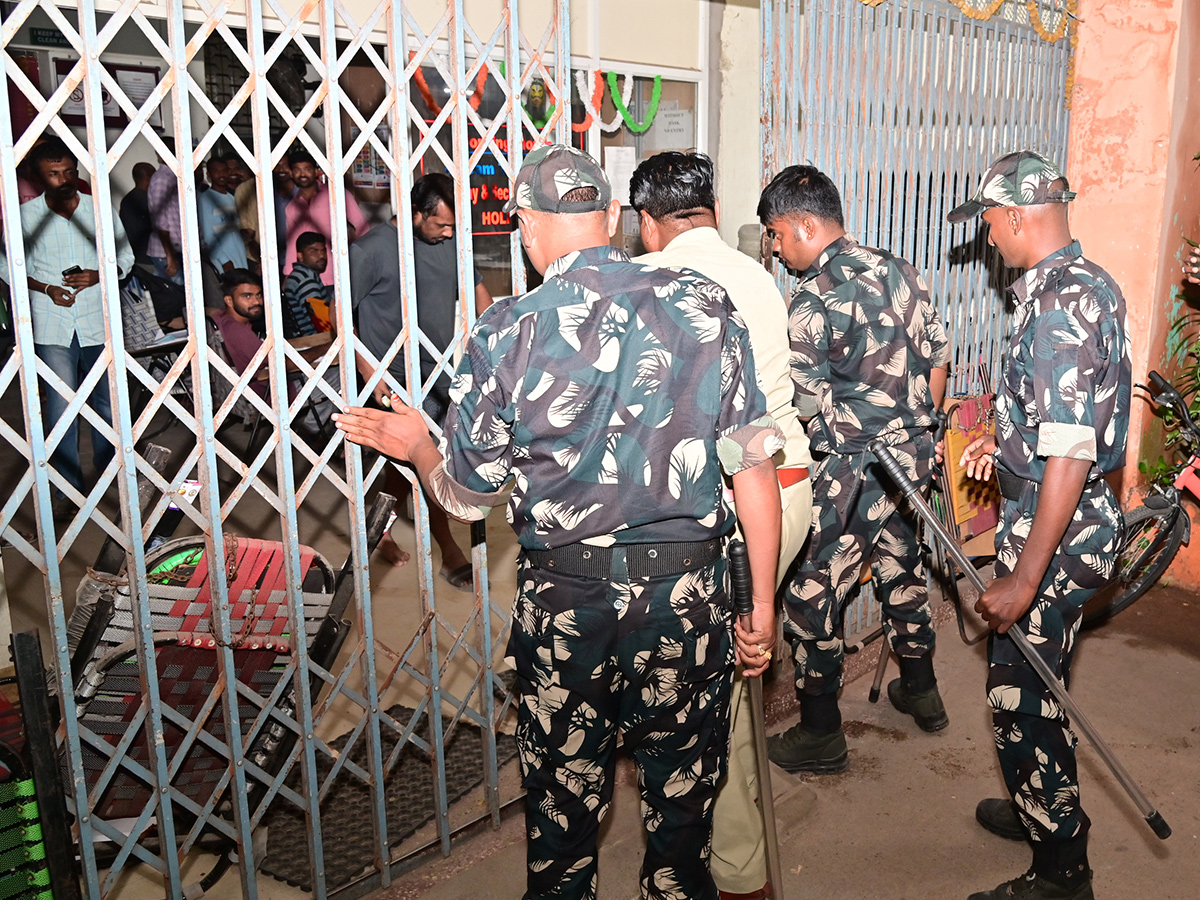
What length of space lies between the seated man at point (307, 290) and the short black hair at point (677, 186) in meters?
5.11

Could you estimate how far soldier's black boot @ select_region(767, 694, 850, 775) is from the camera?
145 inches

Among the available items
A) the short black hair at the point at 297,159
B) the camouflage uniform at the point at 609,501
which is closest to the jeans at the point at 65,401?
the short black hair at the point at 297,159

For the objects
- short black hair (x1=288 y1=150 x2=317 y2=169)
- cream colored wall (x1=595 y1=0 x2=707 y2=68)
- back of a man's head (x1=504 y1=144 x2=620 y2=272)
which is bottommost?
back of a man's head (x1=504 y1=144 x2=620 y2=272)

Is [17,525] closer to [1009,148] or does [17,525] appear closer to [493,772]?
[493,772]

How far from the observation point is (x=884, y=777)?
366cm

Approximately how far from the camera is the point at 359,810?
3312 mm

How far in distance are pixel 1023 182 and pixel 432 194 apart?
266 cm

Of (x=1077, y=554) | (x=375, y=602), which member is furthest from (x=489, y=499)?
(x=375, y=602)

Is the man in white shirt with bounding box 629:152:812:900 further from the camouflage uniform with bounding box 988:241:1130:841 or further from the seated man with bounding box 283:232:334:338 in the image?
the seated man with bounding box 283:232:334:338

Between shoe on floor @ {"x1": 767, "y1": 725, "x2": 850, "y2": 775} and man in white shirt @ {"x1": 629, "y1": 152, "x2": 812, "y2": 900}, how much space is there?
2.50 ft

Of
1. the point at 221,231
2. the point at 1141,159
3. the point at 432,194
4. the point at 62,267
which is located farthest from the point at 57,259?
the point at 1141,159

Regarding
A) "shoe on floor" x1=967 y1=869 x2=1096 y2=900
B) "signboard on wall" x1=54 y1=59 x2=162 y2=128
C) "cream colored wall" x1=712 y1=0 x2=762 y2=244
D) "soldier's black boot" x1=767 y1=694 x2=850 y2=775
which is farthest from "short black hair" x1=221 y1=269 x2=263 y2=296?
"shoe on floor" x1=967 y1=869 x2=1096 y2=900

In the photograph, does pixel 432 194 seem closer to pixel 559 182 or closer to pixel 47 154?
pixel 47 154

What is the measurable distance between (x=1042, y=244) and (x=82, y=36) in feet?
7.77
